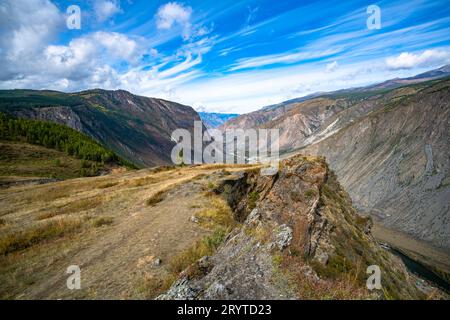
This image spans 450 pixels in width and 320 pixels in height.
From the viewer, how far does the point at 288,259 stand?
9.98m

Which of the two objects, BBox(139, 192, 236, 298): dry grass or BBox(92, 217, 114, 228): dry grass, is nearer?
BBox(139, 192, 236, 298): dry grass

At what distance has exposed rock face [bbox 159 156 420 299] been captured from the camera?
28.7ft

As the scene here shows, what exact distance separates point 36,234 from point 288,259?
639 inches

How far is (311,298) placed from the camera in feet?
26.8

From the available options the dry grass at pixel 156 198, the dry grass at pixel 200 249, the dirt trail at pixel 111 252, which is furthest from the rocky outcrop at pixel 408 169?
the dirt trail at pixel 111 252

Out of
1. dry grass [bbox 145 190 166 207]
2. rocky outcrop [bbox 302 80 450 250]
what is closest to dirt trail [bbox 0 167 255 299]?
dry grass [bbox 145 190 166 207]

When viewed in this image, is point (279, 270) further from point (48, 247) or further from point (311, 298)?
point (48, 247)

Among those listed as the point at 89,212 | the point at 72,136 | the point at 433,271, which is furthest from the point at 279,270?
the point at 72,136

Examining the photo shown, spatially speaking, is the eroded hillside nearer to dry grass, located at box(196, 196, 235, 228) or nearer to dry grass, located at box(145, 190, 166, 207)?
dry grass, located at box(196, 196, 235, 228)

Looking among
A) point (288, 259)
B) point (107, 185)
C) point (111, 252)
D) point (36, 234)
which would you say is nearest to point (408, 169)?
point (107, 185)

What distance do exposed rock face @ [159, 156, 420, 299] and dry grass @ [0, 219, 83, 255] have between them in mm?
12143

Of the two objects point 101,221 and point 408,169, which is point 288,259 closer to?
point 101,221

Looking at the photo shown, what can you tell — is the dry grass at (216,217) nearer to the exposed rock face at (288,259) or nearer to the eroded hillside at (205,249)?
the eroded hillside at (205,249)

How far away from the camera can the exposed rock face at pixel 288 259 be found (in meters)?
8.76
